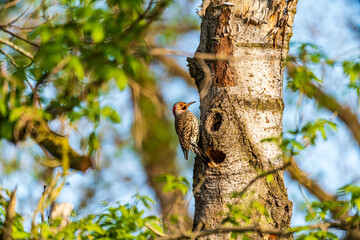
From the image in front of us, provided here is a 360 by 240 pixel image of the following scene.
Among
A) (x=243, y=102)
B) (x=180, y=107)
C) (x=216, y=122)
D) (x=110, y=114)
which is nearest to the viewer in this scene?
(x=110, y=114)

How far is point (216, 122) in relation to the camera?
3.96 meters

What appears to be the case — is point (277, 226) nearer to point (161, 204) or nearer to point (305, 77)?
point (305, 77)

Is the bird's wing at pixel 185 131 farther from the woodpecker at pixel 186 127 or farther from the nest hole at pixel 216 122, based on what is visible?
the nest hole at pixel 216 122

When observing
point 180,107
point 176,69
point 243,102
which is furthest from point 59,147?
point 176,69

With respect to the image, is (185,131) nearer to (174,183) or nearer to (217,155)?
(217,155)

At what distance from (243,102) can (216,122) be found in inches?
13.1

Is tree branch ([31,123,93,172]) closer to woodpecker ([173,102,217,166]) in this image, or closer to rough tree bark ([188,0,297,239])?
woodpecker ([173,102,217,166])

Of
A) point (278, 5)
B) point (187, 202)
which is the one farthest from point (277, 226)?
point (278, 5)

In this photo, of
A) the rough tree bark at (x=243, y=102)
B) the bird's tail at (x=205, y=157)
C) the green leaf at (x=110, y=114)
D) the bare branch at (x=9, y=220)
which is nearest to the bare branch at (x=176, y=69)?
the rough tree bark at (x=243, y=102)

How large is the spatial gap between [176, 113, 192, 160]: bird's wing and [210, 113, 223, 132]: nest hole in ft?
3.65

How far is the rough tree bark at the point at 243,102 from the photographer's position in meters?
3.69

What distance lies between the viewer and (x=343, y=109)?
345 inches

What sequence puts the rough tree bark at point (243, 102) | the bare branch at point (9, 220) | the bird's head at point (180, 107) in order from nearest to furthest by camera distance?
1. the bare branch at point (9, 220)
2. the rough tree bark at point (243, 102)
3. the bird's head at point (180, 107)

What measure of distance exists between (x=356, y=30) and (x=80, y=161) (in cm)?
647
